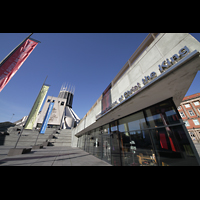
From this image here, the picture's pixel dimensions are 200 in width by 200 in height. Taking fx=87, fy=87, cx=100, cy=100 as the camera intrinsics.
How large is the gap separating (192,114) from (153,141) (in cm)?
3801

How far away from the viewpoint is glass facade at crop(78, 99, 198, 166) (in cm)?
403

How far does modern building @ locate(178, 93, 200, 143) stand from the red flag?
4290 centimetres

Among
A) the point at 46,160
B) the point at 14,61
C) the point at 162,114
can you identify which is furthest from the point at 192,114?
the point at 14,61

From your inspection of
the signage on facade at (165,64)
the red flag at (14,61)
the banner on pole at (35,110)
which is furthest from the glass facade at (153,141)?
the banner on pole at (35,110)

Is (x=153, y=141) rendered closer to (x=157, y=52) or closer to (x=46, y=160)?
(x=157, y=52)

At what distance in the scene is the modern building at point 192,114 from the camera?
27.7 meters

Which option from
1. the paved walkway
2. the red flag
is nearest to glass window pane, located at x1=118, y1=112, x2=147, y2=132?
the paved walkway

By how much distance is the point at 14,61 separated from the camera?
5137mm

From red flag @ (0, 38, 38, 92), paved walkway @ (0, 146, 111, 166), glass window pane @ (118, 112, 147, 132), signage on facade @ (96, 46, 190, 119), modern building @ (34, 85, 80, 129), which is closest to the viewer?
signage on facade @ (96, 46, 190, 119)

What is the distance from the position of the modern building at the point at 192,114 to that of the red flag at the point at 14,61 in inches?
1689

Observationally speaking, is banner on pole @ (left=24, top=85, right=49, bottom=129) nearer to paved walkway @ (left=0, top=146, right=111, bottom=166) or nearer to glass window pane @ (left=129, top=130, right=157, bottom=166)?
paved walkway @ (left=0, top=146, right=111, bottom=166)
